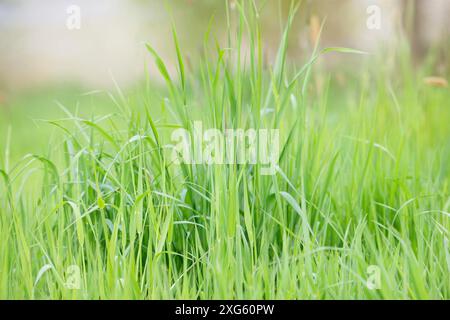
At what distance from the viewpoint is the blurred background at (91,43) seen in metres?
1.53

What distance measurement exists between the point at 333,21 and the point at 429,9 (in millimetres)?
302

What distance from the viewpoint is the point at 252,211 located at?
1377mm

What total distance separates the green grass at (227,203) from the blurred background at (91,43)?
0.14 feet

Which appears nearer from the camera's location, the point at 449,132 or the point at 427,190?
the point at 427,190

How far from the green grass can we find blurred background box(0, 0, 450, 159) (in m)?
0.04

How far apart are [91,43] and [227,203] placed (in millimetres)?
542

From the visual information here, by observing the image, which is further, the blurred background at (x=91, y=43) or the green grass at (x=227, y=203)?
the blurred background at (x=91, y=43)

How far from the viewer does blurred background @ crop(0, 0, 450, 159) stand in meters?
1.53

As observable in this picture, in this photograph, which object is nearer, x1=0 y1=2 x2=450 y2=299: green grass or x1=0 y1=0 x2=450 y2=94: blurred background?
x1=0 y1=2 x2=450 y2=299: green grass

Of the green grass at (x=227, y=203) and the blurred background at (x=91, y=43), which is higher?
the blurred background at (x=91, y=43)
